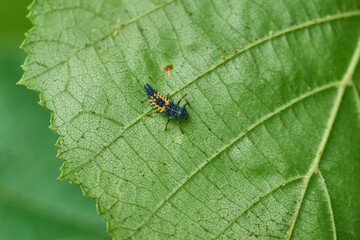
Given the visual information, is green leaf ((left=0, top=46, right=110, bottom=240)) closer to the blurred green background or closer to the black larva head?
the blurred green background

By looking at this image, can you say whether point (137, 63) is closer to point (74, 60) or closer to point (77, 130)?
point (74, 60)

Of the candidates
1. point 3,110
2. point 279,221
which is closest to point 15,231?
point 3,110

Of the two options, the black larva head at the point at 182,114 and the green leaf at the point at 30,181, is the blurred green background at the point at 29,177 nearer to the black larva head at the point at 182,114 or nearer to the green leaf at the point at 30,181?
the green leaf at the point at 30,181

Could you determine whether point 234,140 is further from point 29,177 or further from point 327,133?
point 29,177

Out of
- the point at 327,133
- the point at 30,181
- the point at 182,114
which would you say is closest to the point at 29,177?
the point at 30,181

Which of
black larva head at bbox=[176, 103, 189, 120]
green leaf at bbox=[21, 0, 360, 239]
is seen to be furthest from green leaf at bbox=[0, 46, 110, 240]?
black larva head at bbox=[176, 103, 189, 120]

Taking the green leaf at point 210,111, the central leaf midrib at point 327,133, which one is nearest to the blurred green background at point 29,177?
the green leaf at point 210,111
